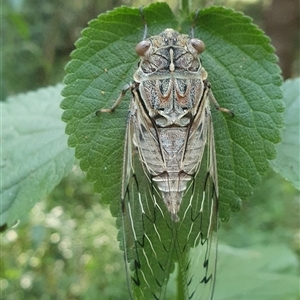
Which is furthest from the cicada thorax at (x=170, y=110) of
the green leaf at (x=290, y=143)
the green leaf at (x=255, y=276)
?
the green leaf at (x=255, y=276)

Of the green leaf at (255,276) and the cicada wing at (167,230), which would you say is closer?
the cicada wing at (167,230)

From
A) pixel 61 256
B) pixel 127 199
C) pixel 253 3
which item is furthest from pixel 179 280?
pixel 253 3

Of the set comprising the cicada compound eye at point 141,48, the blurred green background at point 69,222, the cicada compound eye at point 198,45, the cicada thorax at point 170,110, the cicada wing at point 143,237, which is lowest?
the blurred green background at point 69,222

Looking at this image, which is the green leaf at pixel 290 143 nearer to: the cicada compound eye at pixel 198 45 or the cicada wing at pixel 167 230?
the cicada wing at pixel 167 230

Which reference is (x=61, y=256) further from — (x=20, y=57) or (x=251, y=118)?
(x=20, y=57)

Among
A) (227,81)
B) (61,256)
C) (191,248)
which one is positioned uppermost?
(227,81)

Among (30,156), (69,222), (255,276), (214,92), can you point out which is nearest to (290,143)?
(214,92)

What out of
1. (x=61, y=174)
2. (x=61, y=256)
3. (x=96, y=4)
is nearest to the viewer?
(x=61, y=174)
